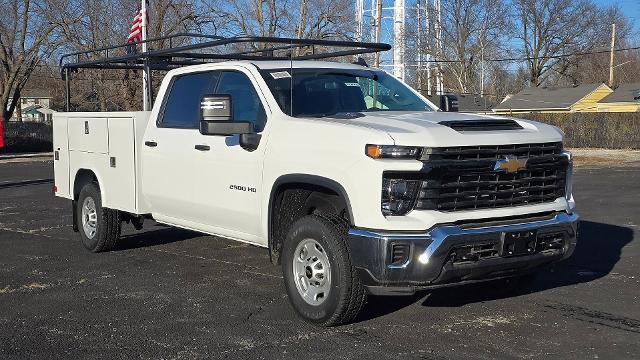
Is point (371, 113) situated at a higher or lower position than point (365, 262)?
higher

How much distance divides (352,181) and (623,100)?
5871 cm

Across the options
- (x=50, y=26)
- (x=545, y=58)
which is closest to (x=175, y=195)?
(x=50, y=26)

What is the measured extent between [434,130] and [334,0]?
42.7 m

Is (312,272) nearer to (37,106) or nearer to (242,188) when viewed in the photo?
(242,188)

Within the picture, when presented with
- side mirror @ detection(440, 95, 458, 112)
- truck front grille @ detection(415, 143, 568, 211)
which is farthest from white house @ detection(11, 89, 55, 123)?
truck front grille @ detection(415, 143, 568, 211)

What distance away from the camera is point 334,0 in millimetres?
46219

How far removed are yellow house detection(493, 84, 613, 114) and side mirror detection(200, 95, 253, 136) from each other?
56.6 meters

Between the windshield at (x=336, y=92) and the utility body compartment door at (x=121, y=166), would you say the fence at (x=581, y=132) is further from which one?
the windshield at (x=336, y=92)

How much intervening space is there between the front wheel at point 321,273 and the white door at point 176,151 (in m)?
1.60

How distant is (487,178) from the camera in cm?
512

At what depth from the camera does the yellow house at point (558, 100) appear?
61.5m

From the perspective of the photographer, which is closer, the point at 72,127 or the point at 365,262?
the point at 365,262

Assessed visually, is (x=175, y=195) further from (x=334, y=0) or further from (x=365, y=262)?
(x=334, y=0)

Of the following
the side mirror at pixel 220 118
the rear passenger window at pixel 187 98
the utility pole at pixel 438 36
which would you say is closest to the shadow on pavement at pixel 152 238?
the rear passenger window at pixel 187 98
